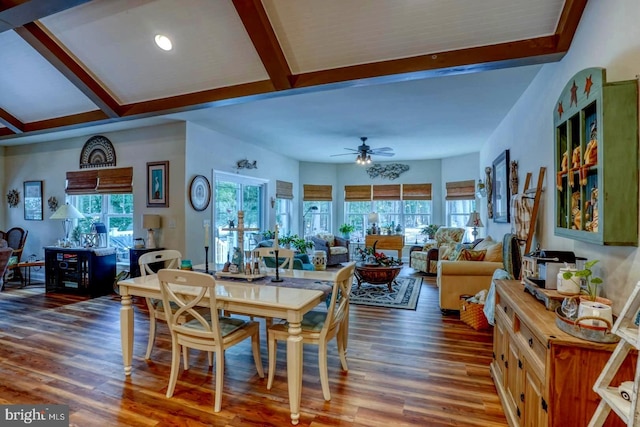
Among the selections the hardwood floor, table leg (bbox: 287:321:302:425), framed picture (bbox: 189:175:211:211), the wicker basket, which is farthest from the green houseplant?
framed picture (bbox: 189:175:211:211)

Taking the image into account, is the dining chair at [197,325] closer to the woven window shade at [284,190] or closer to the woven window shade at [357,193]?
the woven window shade at [284,190]

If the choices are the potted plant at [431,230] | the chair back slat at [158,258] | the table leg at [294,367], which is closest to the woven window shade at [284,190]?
the potted plant at [431,230]

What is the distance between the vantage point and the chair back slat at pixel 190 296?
2113 mm

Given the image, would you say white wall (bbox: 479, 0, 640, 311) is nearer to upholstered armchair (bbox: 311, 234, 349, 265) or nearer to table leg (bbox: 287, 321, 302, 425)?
table leg (bbox: 287, 321, 302, 425)

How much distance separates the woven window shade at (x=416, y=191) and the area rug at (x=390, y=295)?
10.0 feet

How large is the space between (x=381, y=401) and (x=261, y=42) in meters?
2.97

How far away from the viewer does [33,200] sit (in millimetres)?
6500

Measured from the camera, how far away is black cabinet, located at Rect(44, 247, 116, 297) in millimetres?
5125

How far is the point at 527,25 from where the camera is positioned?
8.18 ft

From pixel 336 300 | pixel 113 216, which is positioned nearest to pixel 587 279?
pixel 336 300

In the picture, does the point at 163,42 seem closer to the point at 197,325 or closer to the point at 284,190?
the point at 197,325

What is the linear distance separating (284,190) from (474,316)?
5258 millimetres

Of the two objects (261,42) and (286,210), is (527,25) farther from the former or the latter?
(286,210)

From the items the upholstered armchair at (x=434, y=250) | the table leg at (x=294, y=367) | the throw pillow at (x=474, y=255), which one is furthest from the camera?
the upholstered armchair at (x=434, y=250)
